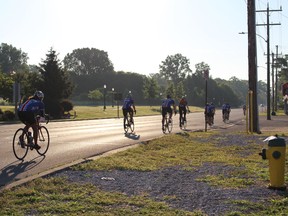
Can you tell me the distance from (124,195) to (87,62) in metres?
163

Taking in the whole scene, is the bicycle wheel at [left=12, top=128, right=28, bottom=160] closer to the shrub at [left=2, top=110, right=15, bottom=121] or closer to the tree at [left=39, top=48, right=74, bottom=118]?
the shrub at [left=2, top=110, right=15, bottom=121]

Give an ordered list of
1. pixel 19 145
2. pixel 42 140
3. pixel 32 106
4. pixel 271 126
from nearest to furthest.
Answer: pixel 32 106 → pixel 19 145 → pixel 42 140 → pixel 271 126

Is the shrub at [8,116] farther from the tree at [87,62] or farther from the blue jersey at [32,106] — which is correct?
the tree at [87,62]

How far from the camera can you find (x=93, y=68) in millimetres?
167000

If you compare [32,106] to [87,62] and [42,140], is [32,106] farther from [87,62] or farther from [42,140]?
[87,62]

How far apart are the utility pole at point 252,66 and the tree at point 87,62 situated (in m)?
147

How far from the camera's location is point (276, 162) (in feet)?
24.7

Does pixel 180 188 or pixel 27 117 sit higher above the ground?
pixel 27 117

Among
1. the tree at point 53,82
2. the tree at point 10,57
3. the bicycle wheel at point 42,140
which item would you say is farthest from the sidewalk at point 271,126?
the tree at point 10,57

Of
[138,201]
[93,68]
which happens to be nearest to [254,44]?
[138,201]

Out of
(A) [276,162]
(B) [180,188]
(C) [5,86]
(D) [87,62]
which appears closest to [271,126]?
(A) [276,162]

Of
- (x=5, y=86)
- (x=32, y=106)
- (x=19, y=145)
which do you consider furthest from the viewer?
(x=5, y=86)

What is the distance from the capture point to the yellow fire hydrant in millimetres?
7348

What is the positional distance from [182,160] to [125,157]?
4.61 ft
